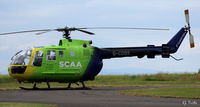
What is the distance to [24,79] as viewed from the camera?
85.3 ft

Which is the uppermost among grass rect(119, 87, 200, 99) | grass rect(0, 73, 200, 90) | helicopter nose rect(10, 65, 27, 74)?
helicopter nose rect(10, 65, 27, 74)

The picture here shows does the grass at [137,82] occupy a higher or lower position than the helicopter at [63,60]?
lower

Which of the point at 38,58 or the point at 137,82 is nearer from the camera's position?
the point at 38,58

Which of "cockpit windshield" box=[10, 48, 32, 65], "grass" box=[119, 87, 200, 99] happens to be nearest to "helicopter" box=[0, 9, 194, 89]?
"cockpit windshield" box=[10, 48, 32, 65]

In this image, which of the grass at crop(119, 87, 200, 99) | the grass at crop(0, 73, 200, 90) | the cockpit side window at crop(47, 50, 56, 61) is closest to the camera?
the grass at crop(119, 87, 200, 99)

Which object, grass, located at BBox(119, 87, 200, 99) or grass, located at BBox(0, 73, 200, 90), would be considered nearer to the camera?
grass, located at BBox(119, 87, 200, 99)

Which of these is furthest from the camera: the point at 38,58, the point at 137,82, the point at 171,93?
the point at 137,82

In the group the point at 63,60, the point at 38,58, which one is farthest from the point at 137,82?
the point at 38,58

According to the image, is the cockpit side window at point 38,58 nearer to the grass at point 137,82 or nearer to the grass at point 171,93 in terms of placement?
the grass at point 137,82

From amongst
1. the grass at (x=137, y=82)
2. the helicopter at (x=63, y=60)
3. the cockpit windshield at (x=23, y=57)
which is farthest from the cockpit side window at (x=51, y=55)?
the grass at (x=137, y=82)

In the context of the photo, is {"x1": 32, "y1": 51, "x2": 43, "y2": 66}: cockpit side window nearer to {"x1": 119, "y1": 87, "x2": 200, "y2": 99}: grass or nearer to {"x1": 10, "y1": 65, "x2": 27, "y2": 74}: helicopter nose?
{"x1": 10, "y1": 65, "x2": 27, "y2": 74}: helicopter nose

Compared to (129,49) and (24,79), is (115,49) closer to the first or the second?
(129,49)

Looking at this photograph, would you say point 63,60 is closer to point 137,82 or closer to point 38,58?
point 38,58

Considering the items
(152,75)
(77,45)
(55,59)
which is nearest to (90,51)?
(77,45)
